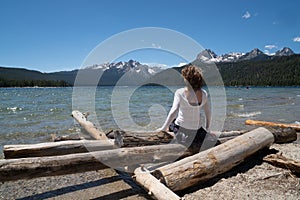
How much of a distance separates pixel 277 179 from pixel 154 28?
6438 millimetres

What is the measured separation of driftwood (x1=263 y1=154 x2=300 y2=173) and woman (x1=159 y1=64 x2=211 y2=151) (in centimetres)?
170

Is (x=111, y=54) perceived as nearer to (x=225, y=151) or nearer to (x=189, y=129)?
(x=189, y=129)

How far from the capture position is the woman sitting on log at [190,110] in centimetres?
541

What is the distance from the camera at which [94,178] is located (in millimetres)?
5484

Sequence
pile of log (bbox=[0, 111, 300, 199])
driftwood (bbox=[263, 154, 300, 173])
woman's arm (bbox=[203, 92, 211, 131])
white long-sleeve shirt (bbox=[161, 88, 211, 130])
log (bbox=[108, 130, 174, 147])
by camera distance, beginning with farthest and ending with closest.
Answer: woman's arm (bbox=[203, 92, 211, 131]), white long-sleeve shirt (bbox=[161, 88, 211, 130]), log (bbox=[108, 130, 174, 147]), driftwood (bbox=[263, 154, 300, 173]), pile of log (bbox=[0, 111, 300, 199])

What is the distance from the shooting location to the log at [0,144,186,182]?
392 cm

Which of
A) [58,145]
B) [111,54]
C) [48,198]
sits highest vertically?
[111,54]

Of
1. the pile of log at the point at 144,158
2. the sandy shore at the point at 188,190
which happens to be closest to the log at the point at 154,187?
the pile of log at the point at 144,158

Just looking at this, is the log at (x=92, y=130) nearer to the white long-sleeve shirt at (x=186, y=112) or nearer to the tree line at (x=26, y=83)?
the white long-sleeve shirt at (x=186, y=112)

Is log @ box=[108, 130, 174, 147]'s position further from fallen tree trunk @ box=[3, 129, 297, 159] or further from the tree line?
the tree line

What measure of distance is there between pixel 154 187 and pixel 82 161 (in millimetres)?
1469

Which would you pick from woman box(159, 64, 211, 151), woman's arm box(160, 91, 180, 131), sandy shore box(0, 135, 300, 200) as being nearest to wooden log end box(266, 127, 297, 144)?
sandy shore box(0, 135, 300, 200)

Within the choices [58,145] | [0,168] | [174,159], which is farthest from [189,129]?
[0,168]

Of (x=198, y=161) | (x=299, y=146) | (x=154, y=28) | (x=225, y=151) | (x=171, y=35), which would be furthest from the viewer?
(x=154, y=28)
